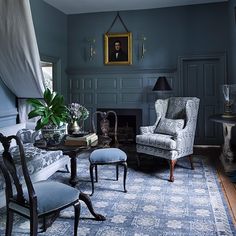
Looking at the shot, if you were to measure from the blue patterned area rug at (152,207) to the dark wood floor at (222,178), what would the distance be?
67 millimetres

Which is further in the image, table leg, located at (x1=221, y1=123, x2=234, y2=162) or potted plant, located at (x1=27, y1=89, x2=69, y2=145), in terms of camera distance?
table leg, located at (x1=221, y1=123, x2=234, y2=162)

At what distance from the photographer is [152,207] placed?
301 centimetres

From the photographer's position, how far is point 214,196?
329cm

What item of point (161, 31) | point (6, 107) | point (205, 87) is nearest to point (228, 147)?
point (205, 87)

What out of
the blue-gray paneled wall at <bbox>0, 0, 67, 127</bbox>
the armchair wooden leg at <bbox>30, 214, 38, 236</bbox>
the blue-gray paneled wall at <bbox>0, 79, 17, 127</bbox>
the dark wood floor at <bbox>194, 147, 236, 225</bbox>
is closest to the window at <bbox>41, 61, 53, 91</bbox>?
the blue-gray paneled wall at <bbox>0, 0, 67, 127</bbox>

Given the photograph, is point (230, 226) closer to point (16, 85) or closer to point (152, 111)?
point (16, 85)

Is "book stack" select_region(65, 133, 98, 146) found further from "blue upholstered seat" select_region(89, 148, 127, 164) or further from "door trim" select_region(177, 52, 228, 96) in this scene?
"door trim" select_region(177, 52, 228, 96)

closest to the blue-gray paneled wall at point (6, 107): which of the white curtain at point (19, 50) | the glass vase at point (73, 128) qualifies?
the white curtain at point (19, 50)

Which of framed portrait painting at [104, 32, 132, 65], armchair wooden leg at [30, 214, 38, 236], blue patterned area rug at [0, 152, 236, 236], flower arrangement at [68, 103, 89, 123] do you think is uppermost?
framed portrait painting at [104, 32, 132, 65]

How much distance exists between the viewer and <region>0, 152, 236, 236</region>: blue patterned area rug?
2.52 meters

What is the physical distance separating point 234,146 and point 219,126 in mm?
1015

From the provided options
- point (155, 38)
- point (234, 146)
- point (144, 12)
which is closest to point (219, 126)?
point (234, 146)

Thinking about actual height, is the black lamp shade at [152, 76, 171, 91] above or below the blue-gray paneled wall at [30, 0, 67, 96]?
below

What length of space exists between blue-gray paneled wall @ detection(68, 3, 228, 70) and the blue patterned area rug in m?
2.75
